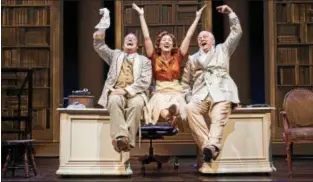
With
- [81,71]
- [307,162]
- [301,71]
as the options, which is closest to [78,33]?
[81,71]

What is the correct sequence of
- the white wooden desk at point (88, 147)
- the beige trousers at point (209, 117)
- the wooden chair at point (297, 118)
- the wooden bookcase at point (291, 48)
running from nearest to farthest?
the beige trousers at point (209, 117) < the white wooden desk at point (88, 147) < the wooden chair at point (297, 118) < the wooden bookcase at point (291, 48)

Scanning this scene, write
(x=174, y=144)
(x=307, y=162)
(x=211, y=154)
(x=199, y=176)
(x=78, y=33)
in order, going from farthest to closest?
(x=78, y=33)
(x=174, y=144)
(x=307, y=162)
(x=199, y=176)
(x=211, y=154)

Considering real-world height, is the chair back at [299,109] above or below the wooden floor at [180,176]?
above

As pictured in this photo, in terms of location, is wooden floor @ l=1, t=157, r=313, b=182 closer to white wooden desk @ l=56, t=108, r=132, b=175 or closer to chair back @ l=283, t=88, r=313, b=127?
white wooden desk @ l=56, t=108, r=132, b=175

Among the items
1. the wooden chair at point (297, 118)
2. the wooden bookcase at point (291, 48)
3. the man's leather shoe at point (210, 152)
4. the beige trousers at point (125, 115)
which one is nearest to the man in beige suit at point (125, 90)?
the beige trousers at point (125, 115)

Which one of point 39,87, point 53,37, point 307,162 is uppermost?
point 53,37

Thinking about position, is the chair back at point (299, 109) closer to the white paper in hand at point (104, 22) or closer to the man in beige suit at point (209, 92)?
the man in beige suit at point (209, 92)

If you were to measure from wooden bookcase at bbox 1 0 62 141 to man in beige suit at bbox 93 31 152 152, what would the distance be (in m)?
2.46

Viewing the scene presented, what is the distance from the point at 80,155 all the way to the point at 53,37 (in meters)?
2.97

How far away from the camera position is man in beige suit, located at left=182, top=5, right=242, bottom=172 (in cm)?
449

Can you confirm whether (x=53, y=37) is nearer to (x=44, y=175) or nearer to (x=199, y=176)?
(x=44, y=175)

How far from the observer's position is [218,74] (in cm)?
471

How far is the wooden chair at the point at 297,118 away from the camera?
4.73 m

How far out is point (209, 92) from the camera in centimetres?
462
